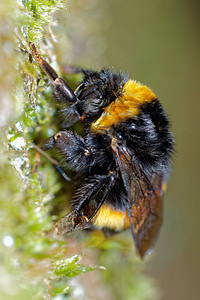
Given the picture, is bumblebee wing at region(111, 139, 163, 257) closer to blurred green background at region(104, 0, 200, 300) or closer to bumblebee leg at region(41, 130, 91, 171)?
bumblebee leg at region(41, 130, 91, 171)

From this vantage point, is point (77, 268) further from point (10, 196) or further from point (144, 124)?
point (144, 124)

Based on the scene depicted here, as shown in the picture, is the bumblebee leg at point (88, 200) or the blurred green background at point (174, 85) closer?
the bumblebee leg at point (88, 200)

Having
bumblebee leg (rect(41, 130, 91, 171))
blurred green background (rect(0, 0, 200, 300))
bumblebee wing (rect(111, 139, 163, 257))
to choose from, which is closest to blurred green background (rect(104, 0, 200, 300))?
blurred green background (rect(0, 0, 200, 300))

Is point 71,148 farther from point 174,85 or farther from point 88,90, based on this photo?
point 174,85

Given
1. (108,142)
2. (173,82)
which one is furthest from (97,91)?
(173,82)

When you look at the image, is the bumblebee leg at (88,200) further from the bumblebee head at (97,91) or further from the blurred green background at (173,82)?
the blurred green background at (173,82)

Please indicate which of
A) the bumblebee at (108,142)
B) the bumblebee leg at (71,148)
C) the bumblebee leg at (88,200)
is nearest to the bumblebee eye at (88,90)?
the bumblebee at (108,142)
